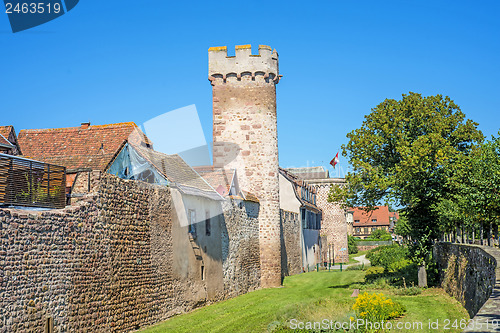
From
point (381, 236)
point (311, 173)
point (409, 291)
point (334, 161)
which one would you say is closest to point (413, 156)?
point (409, 291)

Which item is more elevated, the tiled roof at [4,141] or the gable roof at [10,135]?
the gable roof at [10,135]

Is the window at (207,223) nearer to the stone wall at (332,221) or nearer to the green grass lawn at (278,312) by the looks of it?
the green grass lawn at (278,312)

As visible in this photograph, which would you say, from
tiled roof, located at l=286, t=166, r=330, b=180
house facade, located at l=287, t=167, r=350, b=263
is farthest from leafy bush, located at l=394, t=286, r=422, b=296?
tiled roof, located at l=286, t=166, r=330, b=180

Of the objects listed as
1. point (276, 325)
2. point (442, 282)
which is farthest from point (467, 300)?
point (442, 282)

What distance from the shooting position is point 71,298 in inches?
512

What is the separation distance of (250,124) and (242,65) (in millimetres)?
3088

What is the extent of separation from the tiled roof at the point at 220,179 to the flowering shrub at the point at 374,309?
11.3 m

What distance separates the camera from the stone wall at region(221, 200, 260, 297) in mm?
24234

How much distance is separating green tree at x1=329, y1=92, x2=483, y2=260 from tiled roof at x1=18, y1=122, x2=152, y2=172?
32.2ft

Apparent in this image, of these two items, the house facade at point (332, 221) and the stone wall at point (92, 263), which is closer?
the stone wall at point (92, 263)

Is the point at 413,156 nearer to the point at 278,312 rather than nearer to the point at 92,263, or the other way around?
the point at 278,312

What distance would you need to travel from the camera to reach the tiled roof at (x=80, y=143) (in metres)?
21.6

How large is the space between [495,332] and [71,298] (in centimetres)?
984

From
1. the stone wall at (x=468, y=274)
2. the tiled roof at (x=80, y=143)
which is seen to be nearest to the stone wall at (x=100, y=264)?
the tiled roof at (x=80, y=143)
